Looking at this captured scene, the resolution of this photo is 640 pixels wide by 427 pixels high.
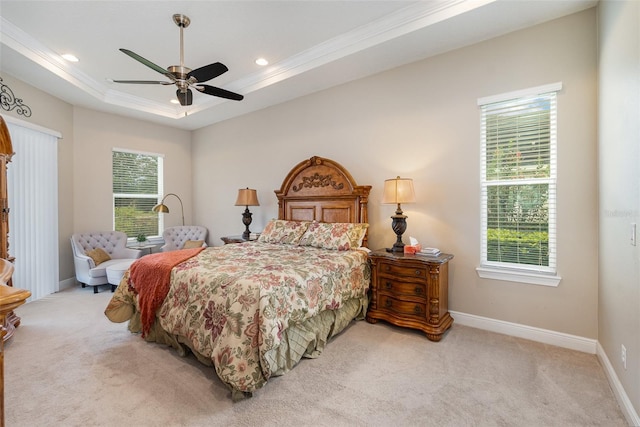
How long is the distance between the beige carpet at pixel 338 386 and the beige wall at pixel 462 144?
0.49 meters

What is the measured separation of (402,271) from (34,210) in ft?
16.5

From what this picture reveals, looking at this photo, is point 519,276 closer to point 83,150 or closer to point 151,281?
point 151,281

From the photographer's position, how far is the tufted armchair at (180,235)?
18.2 feet

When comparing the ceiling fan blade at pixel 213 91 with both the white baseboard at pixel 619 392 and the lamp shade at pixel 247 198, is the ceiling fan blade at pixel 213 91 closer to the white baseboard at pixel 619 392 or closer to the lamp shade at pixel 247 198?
the lamp shade at pixel 247 198

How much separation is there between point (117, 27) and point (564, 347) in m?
5.32

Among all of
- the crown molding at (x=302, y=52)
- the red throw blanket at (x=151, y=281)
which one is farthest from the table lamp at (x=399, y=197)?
Result: the red throw blanket at (x=151, y=281)

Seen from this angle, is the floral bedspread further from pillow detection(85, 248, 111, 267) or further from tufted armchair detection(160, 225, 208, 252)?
tufted armchair detection(160, 225, 208, 252)

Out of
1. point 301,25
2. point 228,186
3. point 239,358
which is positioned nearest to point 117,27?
point 301,25

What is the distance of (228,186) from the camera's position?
5734mm

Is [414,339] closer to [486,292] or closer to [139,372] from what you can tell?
[486,292]

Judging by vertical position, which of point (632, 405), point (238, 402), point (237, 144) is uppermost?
point (237, 144)

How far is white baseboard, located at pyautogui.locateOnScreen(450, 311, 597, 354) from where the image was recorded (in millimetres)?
2604

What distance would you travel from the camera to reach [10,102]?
382 centimetres

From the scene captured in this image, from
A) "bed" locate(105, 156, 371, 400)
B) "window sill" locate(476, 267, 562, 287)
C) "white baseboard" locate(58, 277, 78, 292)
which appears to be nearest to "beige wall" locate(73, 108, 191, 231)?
"white baseboard" locate(58, 277, 78, 292)
